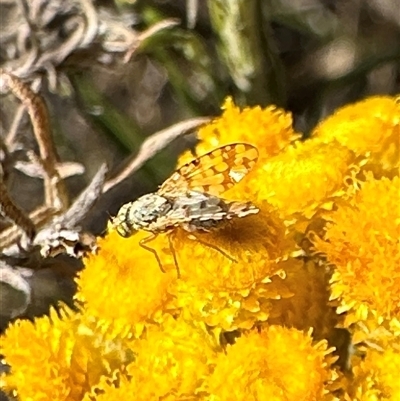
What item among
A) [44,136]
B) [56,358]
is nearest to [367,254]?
[56,358]

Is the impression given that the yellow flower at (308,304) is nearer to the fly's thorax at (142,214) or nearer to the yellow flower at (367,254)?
the yellow flower at (367,254)

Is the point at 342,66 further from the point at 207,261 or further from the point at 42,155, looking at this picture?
the point at 207,261

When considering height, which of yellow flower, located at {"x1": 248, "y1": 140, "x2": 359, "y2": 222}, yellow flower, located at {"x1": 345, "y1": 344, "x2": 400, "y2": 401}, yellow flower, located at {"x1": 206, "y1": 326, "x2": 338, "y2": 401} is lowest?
yellow flower, located at {"x1": 345, "y1": 344, "x2": 400, "y2": 401}

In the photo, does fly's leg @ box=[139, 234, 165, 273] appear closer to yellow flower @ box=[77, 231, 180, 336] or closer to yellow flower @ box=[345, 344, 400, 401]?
yellow flower @ box=[77, 231, 180, 336]

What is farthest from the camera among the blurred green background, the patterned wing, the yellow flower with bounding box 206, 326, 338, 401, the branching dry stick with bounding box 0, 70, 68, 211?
the blurred green background

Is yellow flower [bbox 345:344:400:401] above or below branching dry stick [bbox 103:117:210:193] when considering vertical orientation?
below

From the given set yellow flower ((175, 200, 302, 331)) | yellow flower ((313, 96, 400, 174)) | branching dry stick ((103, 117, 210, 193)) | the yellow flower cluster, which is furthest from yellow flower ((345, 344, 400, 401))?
branching dry stick ((103, 117, 210, 193))

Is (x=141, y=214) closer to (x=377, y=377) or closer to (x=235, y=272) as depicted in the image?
(x=235, y=272)

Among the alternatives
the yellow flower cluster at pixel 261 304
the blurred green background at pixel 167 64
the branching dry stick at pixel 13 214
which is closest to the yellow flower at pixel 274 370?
the yellow flower cluster at pixel 261 304

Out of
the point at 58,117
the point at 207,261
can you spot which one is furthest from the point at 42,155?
the point at 58,117
